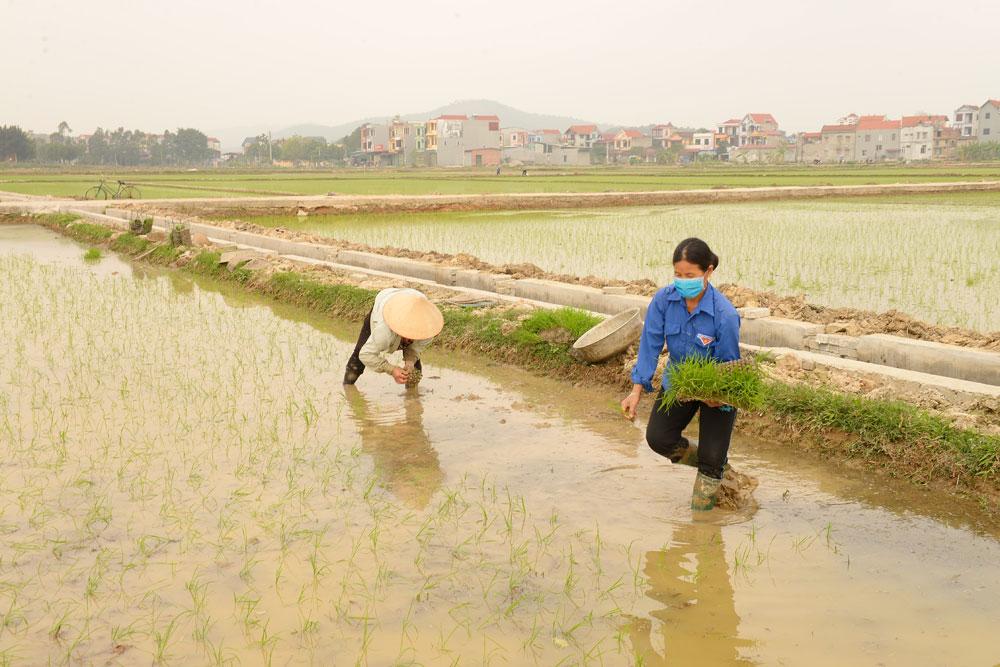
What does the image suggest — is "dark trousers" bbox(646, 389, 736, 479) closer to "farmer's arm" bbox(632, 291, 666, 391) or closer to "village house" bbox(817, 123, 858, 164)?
"farmer's arm" bbox(632, 291, 666, 391)

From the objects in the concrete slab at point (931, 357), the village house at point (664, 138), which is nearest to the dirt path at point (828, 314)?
the concrete slab at point (931, 357)

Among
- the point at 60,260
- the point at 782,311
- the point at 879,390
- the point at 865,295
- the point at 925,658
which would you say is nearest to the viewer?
the point at 925,658

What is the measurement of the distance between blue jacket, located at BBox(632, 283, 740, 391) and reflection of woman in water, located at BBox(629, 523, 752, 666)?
60 centimetres

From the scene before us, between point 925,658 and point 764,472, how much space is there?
65.0 inches

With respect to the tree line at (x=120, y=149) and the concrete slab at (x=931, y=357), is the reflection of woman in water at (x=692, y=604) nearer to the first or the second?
the concrete slab at (x=931, y=357)

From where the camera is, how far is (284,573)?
3.09 m

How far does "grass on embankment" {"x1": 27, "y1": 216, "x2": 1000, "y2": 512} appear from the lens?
12.6 feet

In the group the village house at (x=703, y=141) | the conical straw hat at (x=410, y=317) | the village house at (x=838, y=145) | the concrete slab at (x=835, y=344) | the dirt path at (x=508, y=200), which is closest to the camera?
the conical straw hat at (x=410, y=317)

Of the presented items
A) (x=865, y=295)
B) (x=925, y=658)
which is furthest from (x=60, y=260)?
(x=925, y=658)

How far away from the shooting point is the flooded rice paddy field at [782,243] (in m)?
8.79

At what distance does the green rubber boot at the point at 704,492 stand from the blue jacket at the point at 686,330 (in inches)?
Result: 16.3

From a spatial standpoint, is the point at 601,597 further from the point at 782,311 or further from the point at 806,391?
the point at 782,311

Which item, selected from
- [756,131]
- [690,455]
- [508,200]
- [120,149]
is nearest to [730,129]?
[756,131]

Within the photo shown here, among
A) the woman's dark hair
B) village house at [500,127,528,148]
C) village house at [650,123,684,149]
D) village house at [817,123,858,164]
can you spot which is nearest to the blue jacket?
the woman's dark hair
